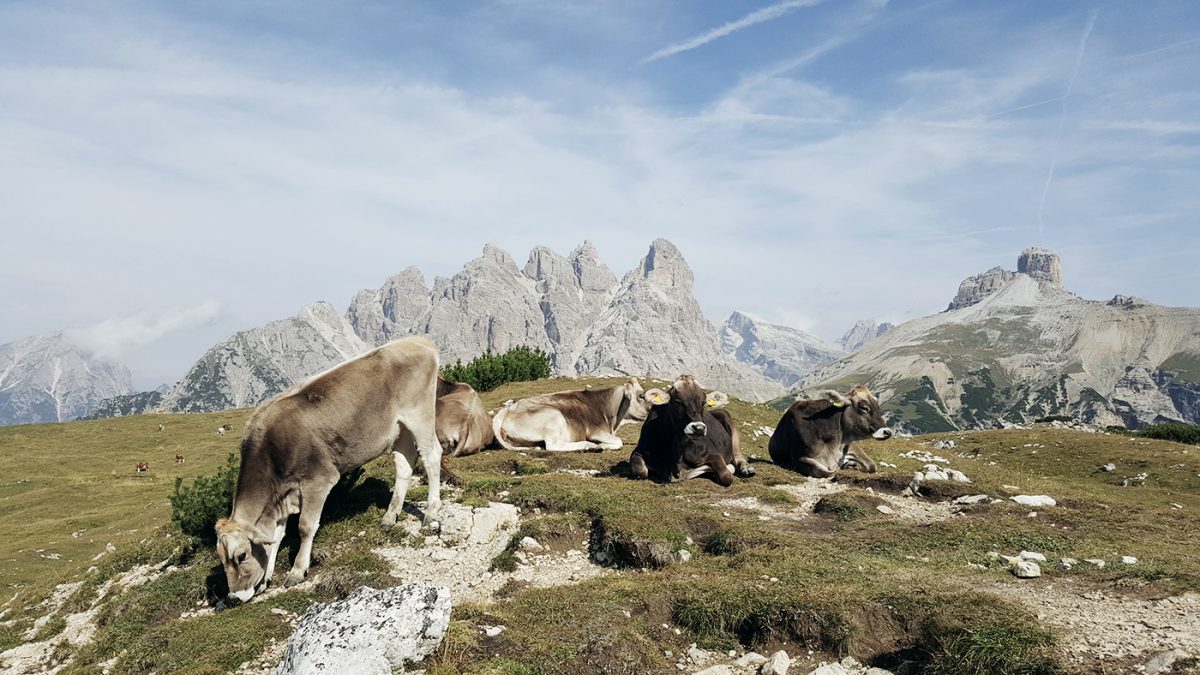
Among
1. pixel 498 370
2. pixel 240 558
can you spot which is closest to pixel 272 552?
pixel 240 558

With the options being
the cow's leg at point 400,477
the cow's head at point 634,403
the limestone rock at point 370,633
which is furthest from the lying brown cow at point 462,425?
the limestone rock at point 370,633

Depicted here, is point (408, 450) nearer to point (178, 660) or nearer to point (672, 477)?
point (178, 660)

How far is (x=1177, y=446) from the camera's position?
3216 cm

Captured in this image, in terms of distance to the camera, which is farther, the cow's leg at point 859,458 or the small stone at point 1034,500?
the cow's leg at point 859,458

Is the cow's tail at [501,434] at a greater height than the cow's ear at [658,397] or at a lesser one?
lesser

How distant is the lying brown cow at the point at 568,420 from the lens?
21469mm

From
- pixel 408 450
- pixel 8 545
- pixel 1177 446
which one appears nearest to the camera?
pixel 408 450

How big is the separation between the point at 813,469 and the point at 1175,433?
3398 centimetres

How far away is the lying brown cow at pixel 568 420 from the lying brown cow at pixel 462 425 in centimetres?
57

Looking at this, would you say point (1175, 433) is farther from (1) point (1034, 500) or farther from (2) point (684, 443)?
(2) point (684, 443)

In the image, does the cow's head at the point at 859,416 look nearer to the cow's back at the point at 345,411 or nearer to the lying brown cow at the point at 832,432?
the lying brown cow at the point at 832,432

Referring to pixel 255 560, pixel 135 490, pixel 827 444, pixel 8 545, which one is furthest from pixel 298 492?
pixel 135 490

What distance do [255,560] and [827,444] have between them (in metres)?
15.1

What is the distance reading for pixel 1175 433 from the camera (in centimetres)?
3978
